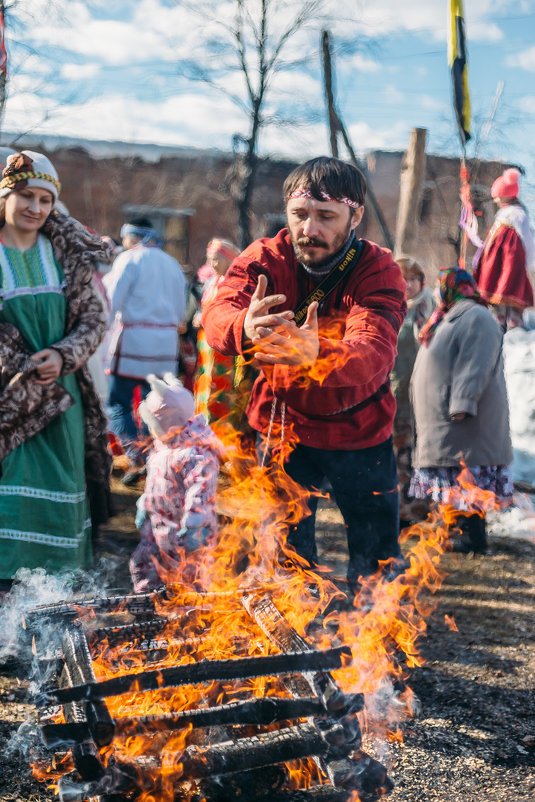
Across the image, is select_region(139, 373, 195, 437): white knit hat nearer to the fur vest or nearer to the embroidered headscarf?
the fur vest

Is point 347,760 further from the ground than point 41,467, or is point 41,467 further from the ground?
point 41,467

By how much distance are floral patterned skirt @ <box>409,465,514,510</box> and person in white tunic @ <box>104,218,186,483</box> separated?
107 inches

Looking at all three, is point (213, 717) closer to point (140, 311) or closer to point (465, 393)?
point (465, 393)

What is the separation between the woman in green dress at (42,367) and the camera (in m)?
3.87

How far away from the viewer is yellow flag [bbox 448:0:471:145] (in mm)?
7785

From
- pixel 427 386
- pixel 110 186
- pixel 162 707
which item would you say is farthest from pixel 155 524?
pixel 110 186

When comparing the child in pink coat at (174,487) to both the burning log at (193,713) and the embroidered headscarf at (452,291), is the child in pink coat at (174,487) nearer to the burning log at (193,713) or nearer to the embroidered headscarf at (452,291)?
the burning log at (193,713)

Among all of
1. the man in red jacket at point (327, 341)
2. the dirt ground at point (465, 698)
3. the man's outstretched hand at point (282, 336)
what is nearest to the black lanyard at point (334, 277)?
the man in red jacket at point (327, 341)

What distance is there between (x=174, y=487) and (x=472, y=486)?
9.64 feet

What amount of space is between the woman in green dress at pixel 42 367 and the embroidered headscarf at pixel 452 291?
285cm

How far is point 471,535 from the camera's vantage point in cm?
593

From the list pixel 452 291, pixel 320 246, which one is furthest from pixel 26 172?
pixel 452 291

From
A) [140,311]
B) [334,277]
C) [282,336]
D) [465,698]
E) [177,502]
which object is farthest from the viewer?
[140,311]

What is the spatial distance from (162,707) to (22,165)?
8.90 ft
